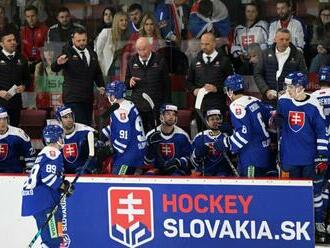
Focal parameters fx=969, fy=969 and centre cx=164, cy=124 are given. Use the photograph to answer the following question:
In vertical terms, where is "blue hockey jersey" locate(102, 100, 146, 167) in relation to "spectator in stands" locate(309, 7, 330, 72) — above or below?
below

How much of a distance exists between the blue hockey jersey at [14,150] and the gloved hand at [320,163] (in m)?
2.56

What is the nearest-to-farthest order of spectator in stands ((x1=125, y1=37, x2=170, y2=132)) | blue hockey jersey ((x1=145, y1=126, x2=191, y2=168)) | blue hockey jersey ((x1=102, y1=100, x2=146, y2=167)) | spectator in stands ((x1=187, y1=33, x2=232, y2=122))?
blue hockey jersey ((x1=102, y1=100, x2=146, y2=167)) → blue hockey jersey ((x1=145, y1=126, x2=191, y2=168)) → spectator in stands ((x1=187, y1=33, x2=232, y2=122)) → spectator in stands ((x1=125, y1=37, x2=170, y2=132))

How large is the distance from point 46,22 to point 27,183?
2.96 metres

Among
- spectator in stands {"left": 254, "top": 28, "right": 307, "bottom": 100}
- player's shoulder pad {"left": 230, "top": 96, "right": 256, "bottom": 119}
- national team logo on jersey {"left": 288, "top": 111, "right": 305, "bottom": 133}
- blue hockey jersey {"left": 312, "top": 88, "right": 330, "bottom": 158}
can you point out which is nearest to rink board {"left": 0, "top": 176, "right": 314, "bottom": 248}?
national team logo on jersey {"left": 288, "top": 111, "right": 305, "bottom": 133}

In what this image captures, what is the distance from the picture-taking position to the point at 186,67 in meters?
9.05

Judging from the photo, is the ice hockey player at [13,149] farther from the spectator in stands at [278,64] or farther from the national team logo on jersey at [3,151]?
the spectator in stands at [278,64]

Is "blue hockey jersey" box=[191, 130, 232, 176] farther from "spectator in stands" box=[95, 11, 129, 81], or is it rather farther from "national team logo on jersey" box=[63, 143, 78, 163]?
"spectator in stands" box=[95, 11, 129, 81]

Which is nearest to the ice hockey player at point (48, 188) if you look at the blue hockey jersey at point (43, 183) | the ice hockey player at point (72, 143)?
the blue hockey jersey at point (43, 183)

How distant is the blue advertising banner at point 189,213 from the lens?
6.80 meters

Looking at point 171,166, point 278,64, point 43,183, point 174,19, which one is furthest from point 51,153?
point 174,19

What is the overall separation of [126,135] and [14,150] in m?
1.16

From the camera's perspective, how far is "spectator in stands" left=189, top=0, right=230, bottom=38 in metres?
9.04

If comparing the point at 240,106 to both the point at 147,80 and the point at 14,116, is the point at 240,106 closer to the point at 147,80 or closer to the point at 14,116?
the point at 147,80

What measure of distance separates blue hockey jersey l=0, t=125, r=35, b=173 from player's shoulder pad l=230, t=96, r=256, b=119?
6.38ft
